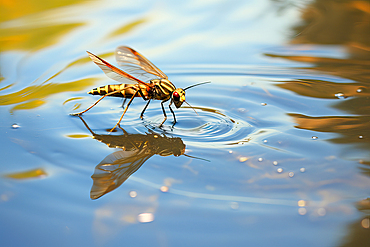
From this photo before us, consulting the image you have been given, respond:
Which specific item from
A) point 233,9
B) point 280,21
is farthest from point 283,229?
point 233,9

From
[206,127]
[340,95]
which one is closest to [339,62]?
[340,95]

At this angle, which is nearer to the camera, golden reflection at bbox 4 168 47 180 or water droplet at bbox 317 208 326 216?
water droplet at bbox 317 208 326 216

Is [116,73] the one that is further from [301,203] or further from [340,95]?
[340,95]

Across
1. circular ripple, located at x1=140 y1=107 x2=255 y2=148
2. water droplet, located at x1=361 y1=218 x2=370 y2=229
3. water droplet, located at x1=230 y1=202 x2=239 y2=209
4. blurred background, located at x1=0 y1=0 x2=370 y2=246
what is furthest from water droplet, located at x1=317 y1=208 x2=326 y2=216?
circular ripple, located at x1=140 y1=107 x2=255 y2=148

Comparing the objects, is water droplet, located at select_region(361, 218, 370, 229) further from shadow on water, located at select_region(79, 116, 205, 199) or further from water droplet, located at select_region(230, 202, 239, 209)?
shadow on water, located at select_region(79, 116, 205, 199)

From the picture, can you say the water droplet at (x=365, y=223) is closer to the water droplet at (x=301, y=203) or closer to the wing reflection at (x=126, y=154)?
the water droplet at (x=301, y=203)

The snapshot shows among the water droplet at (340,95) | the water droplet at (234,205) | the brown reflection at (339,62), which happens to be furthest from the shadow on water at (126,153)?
the water droplet at (340,95)
